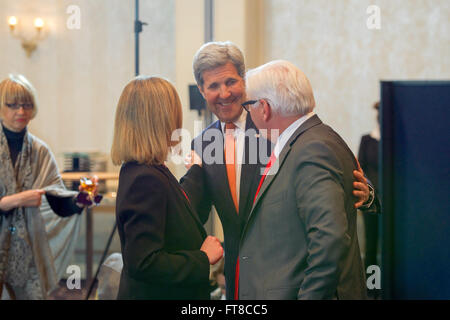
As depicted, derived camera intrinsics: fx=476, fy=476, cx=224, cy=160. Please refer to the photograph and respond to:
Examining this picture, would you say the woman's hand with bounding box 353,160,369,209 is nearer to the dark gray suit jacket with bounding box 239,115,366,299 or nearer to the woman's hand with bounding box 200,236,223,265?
the dark gray suit jacket with bounding box 239,115,366,299

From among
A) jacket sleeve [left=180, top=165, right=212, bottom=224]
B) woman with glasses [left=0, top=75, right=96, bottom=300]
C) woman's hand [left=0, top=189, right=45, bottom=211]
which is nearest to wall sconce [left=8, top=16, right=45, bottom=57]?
woman with glasses [left=0, top=75, right=96, bottom=300]

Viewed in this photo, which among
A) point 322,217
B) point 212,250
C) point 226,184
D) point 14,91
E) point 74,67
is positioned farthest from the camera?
point 74,67

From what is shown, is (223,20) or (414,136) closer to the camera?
(414,136)

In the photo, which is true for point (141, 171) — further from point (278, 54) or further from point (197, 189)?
point (278, 54)

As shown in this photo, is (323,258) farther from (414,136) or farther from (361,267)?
(414,136)

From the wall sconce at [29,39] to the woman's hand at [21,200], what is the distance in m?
2.23

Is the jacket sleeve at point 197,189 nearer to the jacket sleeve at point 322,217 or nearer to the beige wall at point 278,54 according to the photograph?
the jacket sleeve at point 322,217

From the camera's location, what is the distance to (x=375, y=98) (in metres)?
4.18

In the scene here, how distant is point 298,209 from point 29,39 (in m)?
3.68

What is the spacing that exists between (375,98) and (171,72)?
1837 mm

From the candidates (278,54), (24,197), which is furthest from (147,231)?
(278,54)

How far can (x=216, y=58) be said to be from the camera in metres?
1.85
